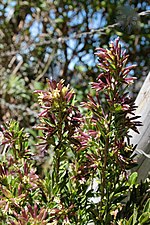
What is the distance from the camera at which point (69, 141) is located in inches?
29.6

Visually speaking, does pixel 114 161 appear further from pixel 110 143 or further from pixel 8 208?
pixel 8 208

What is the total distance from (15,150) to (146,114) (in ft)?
1.02

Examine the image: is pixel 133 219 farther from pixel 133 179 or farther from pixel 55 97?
pixel 55 97

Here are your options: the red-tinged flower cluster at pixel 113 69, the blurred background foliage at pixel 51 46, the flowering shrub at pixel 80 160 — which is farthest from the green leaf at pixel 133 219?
the blurred background foliage at pixel 51 46

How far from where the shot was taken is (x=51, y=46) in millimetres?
2414

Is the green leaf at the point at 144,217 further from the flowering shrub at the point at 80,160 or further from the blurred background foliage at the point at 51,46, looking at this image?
the blurred background foliage at the point at 51,46

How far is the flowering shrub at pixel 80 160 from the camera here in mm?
708

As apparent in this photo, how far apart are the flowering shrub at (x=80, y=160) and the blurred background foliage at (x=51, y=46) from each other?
1337 mm

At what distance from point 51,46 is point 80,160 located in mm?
1663

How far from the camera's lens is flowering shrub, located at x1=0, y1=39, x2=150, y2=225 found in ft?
2.32

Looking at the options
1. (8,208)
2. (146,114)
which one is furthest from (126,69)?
(8,208)

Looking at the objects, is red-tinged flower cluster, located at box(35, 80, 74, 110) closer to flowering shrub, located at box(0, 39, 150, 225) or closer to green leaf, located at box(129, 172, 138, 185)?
flowering shrub, located at box(0, 39, 150, 225)

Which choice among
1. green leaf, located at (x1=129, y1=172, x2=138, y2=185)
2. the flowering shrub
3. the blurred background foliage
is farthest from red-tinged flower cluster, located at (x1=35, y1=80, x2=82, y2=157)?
the blurred background foliage

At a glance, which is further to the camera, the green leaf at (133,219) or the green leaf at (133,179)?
the green leaf at (133,179)
